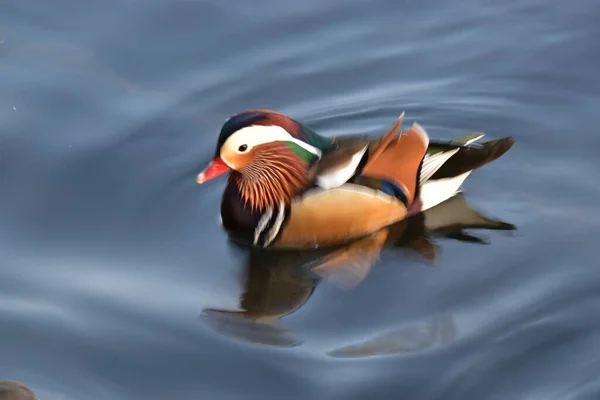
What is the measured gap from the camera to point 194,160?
6914 millimetres

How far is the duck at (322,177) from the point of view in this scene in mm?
6242

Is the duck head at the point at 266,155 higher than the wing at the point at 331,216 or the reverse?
higher

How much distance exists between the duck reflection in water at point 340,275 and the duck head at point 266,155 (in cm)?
36

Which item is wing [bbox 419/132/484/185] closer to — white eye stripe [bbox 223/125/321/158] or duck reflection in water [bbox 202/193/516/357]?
duck reflection in water [bbox 202/193/516/357]

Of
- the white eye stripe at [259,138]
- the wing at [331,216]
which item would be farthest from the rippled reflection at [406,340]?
the white eye stripe at [259,138]

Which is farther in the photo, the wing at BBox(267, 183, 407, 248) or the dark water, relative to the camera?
the wing at BBox(267, 183, 407, 248)

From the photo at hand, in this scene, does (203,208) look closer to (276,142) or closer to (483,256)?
(276,142)

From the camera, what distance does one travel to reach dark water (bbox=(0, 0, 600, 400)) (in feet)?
16.8

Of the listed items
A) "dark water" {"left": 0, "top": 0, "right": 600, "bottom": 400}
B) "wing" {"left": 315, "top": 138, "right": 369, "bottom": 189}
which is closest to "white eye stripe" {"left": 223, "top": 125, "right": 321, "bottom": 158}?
"wing" {"left": 315, "top": 138, "right": 369, "bottom": 189}

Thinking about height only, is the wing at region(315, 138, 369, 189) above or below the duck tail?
below

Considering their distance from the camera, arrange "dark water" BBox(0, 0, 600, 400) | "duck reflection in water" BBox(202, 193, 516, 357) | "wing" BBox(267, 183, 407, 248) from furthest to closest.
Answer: "wing" BBox(267, 183, 407, 248) < "duck reflection in water" BBox(202, 193, 516, 357) < "dark water" BBox(0, 0, 600, 400)

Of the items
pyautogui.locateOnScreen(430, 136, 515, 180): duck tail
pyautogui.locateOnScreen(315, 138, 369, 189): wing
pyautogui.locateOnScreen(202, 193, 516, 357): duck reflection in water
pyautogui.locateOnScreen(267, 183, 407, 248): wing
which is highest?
pyautogui.locateOnScreen(430, 136, 515, 180): duck tail

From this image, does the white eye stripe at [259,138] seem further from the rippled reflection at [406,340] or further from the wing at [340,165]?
the rippled reflection at [406,340]

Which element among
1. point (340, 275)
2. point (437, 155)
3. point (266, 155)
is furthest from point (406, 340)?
point (266, 155)
